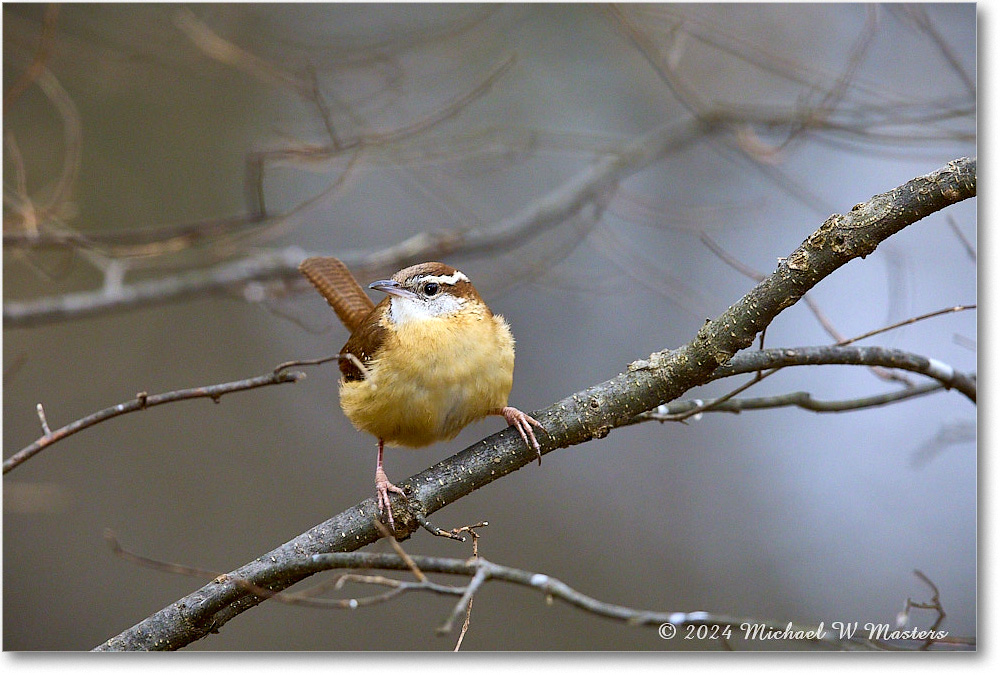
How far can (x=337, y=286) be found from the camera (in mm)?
2607

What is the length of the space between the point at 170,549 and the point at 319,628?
912mm

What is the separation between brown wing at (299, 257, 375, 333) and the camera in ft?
8.50

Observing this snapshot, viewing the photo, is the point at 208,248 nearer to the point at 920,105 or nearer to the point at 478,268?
the point at 478,268

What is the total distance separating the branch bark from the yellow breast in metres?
0.15

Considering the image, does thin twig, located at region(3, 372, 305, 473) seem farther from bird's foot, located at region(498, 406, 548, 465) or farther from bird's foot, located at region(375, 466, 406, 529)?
bird's foot, located at region(498, 406, 548, 465)

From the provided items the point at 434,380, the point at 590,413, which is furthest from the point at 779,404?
the point at 434,380

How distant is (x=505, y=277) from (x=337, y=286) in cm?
125

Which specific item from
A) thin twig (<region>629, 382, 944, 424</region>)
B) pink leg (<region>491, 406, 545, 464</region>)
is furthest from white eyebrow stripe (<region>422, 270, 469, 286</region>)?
thin twig (<region>629, 382, 944, 424</region>)

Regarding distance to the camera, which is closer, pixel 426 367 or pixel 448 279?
pixel 426 367

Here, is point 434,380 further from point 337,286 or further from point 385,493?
point 337,286

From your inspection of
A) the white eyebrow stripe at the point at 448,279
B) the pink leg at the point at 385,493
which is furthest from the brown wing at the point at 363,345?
the pink leg at the point at 385,493

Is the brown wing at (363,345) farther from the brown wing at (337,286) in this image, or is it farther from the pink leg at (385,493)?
the pink leg at (385,493)

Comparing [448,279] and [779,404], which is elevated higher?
[448,279]

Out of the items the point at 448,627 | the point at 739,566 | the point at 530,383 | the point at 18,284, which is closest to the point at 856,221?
the point at 448,627
